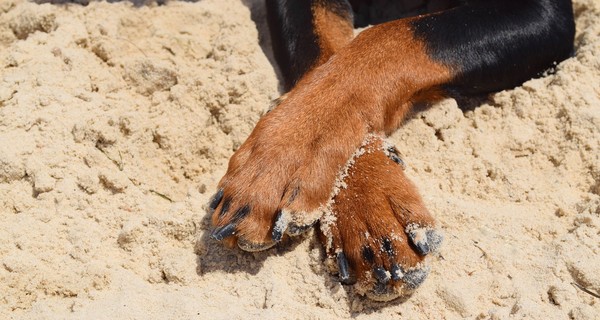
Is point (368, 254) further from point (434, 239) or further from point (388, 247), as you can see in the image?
point (434, 239)

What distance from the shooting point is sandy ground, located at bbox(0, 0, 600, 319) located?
2.09 metres

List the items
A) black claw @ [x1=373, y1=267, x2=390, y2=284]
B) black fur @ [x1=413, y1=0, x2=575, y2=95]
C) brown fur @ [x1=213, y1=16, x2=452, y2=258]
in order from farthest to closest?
black fur @ [x1=413, y1=0, x2=575, y2=95]
brown fur @ [x1=213, y1=16, x2=452, y2=258]
black claw @ [x1=373, y1=267, x2=390, y2=284]

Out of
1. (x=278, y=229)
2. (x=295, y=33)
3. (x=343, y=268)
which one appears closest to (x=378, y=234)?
(x=343, y=268)

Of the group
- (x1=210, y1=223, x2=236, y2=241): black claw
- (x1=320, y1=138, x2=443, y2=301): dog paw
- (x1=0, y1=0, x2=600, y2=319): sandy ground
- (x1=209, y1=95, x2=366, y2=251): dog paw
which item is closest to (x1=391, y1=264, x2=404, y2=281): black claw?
(x1=320, y1=138, x2=443, y2=301): dog paw

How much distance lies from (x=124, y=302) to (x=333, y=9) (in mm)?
1740

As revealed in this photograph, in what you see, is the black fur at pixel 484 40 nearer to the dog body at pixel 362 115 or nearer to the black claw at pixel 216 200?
the dog body at pixel 362 115

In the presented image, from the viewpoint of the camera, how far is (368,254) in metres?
2.10

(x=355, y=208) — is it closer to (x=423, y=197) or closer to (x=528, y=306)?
(x=423, y=197)

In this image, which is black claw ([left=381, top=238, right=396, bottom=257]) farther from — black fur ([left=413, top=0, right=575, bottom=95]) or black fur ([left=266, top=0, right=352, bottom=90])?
black fur ([left=266, top=0, right=352, bottom=90])

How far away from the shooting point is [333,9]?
10.1 ft

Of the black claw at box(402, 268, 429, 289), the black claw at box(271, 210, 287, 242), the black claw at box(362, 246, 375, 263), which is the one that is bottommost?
the black claw at box(402, 268, 429, 289)

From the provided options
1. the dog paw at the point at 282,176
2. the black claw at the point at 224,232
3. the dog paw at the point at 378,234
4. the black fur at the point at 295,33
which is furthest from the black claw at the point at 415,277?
the black fur at the point at 295,33

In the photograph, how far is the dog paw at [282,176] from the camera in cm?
215

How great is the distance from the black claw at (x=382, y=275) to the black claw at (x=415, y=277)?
2.3 inches
